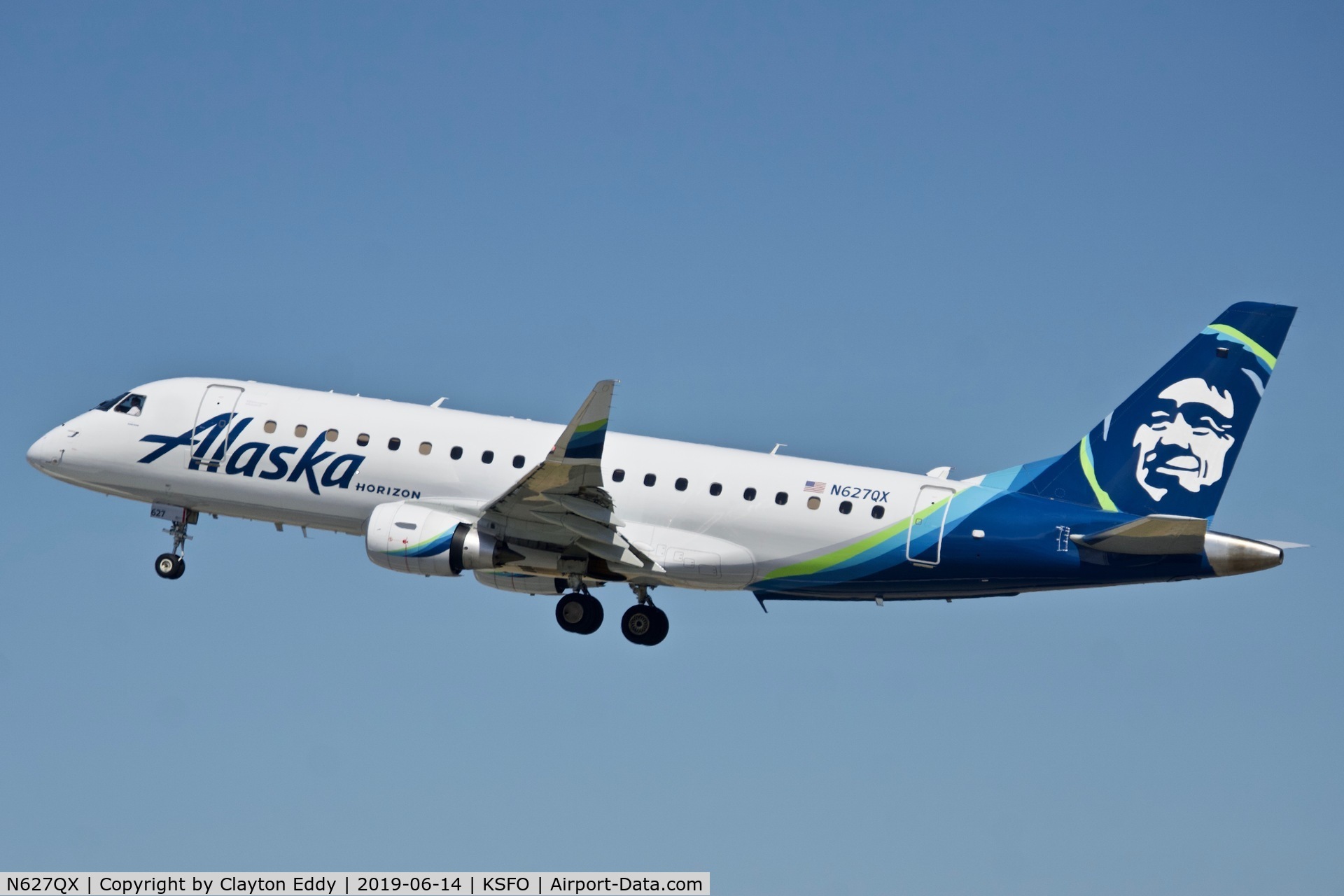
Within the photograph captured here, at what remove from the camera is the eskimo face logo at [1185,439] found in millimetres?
41969

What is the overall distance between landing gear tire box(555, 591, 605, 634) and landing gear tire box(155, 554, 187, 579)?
37.5 feet

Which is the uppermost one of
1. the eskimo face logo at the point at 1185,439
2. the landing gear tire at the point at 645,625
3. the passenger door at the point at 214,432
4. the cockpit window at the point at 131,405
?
the cockpit window at the point at 131,405

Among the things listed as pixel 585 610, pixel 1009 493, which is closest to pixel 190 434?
pixel 585 610

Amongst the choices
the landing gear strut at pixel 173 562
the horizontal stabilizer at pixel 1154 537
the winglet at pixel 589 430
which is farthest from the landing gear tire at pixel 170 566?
the horizontal stabilizer at pixel 1154 537

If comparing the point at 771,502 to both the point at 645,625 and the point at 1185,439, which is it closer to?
the point at 645,625

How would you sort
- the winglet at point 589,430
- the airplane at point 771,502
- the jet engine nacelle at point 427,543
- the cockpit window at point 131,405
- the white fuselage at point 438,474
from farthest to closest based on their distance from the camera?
the cockpit window at point 131,405, the white fuselage at point 438,474, the jet engine nacelle at point 427,543, the airplane at point 771,502, the winglet at point 589,430

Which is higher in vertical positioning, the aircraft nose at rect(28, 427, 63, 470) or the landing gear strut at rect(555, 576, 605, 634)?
the aircraft nose at rect(28, 427, 63, 470)

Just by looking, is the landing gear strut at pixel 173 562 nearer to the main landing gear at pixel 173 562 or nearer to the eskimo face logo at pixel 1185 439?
the main landing gear at pixel 173 562

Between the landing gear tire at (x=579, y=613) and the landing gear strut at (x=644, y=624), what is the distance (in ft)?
2.75

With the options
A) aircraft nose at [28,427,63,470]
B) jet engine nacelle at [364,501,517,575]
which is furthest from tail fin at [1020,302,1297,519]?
aircraft nose at [28,427,63,470]

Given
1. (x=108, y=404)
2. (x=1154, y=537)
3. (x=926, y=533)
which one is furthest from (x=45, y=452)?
(x=1154, y=537)

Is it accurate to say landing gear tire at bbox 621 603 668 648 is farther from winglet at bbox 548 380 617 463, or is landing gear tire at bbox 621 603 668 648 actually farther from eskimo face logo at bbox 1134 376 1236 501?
eskimo face logo at bbox 1134 376 1236 501

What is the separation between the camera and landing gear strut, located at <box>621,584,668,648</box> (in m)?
45.7

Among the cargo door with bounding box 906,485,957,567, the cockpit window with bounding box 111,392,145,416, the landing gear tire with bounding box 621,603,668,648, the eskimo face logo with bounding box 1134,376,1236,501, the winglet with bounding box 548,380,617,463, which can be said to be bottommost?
the landing gear tire with bounding box 621,603,668,648
